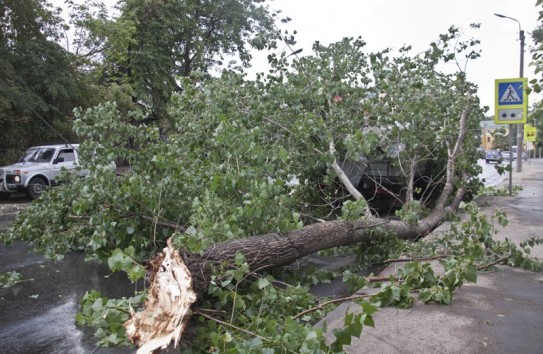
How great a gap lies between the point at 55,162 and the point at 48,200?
8.40 meters

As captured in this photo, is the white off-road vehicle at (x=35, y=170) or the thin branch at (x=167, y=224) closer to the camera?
the thin branch at (x=167, y=224)

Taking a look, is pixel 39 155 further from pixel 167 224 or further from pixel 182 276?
pixel 182 276

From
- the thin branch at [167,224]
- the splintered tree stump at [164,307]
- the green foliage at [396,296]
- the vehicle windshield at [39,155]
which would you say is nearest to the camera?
the splintered tree stump at [164,307]

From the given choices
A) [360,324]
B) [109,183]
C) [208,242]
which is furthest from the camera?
[109,183]

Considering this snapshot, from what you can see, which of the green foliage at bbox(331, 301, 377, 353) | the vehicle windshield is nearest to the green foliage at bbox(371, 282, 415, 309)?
the green foliage at bbox(331, 301, 377, 353)

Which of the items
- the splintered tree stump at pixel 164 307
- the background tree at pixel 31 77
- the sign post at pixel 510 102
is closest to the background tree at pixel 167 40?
the background tree at pixel 31 77

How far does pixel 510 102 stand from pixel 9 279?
37.4 ft

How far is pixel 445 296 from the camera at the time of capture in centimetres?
404

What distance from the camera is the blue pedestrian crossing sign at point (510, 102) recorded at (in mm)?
11844

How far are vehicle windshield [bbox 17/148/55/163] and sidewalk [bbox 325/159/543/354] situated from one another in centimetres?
1392

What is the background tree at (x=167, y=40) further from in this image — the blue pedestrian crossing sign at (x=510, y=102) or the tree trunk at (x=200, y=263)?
the tree trunk at (x=200, y=263)

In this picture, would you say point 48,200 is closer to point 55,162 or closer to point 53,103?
point 55,162

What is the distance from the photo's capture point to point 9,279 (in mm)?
5797

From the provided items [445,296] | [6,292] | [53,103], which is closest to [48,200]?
[6,292]
